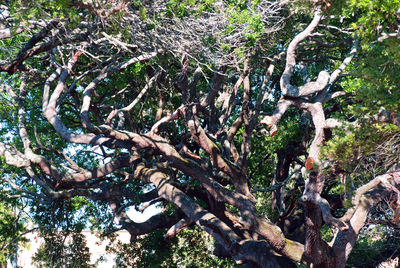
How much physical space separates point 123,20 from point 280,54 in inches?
172

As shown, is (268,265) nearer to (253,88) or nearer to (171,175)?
(171,175)

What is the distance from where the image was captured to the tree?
8.10 m

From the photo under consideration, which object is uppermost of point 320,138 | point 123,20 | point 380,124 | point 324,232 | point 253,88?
point 253,88

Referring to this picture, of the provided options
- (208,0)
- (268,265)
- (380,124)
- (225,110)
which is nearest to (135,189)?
(225,110)

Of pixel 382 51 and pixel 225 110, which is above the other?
pixel 225 110

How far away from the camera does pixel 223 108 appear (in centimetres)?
1339

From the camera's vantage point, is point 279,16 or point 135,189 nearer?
point 279,16

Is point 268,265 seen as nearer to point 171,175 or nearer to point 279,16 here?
point 171,175

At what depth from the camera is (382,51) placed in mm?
8008

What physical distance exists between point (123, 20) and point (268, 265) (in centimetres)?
634

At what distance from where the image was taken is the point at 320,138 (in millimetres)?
9156

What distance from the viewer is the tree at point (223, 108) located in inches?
319

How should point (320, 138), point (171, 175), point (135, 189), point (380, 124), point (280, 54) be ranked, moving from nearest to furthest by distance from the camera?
point (380, 124), point (320, 138), point (280, 54), point (171, 175), point (135, 189)

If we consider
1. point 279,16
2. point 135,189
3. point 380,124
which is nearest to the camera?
point 380,124
